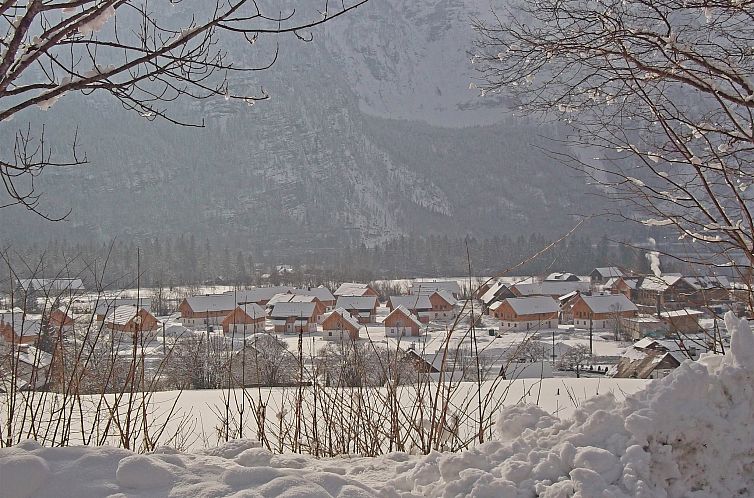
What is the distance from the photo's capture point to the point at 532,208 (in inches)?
3735

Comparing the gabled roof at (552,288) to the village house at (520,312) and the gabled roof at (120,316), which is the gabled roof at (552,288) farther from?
the gabled roof at (120,316)

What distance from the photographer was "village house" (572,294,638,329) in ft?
85.5

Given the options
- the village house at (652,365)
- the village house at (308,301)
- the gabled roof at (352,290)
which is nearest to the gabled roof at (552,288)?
the gabled roof at (352,290)

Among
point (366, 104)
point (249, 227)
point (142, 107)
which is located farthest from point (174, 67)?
point (366, 104)

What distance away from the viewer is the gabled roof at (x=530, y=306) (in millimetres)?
26422

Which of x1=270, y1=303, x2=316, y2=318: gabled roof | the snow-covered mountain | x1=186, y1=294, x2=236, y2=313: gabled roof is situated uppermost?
the snow-covered mountain

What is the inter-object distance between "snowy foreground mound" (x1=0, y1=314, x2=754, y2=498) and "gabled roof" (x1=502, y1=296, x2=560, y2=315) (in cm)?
2537

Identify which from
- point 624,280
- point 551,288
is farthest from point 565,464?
point 551,288

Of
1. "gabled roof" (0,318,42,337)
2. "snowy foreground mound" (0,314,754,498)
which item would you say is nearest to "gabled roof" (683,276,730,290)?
"snowy foreground mound" (0,314,754,498)

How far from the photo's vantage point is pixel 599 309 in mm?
26391

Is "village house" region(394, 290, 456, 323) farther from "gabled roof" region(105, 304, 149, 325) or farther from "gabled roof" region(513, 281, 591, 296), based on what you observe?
"gabled roof" region(105, 304, 149, 325)

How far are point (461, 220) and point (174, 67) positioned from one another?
9054cm

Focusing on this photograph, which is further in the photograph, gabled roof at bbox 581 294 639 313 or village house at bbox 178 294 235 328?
gabled roof at bbox 581 294 639 313

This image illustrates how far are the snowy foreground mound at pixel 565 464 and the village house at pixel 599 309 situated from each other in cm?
2543
